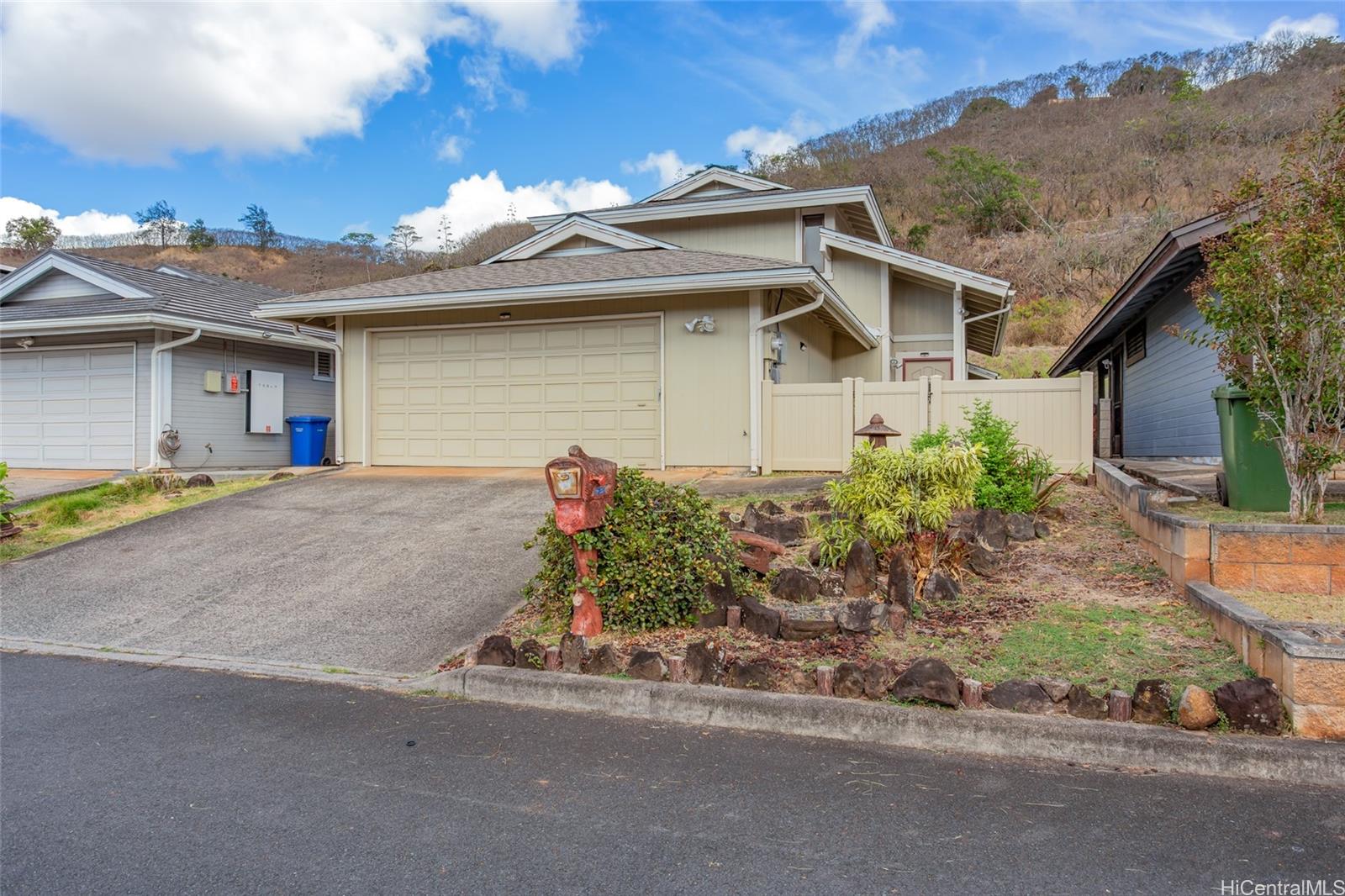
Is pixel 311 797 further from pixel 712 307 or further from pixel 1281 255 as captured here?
pixel 712 307

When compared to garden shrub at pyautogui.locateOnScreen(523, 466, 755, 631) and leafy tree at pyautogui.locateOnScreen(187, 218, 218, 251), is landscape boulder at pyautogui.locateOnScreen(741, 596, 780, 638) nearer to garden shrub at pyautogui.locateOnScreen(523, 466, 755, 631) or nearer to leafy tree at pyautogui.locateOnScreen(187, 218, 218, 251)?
garden shrub at pyautogui.locateOnScreen(523, 466, 755, 631)

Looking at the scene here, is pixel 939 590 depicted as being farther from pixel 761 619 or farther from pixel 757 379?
pixel 757 379

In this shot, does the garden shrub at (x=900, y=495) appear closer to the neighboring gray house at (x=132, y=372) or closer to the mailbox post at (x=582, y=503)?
the mailbox post at (x=582, y=503)

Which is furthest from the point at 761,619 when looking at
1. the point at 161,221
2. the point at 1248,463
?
the point at 161,221

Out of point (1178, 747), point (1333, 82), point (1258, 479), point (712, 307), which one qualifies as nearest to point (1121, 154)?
point (1333, 82)

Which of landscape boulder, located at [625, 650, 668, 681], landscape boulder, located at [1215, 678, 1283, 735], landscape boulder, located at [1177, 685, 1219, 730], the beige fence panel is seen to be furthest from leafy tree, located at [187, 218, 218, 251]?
landscape boulder, located at [1215, 678, 1283, 735]

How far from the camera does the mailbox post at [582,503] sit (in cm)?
454

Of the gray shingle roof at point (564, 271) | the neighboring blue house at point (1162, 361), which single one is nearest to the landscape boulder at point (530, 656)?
the neighboring blue house at point (1162, 361)

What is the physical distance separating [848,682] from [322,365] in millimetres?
16078

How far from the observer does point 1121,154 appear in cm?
4625

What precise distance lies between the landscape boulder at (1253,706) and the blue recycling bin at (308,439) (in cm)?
1433

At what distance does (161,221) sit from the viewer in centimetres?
6950

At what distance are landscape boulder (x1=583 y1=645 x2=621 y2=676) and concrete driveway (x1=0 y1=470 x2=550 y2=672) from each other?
48.0 inches

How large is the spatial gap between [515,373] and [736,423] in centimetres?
347
